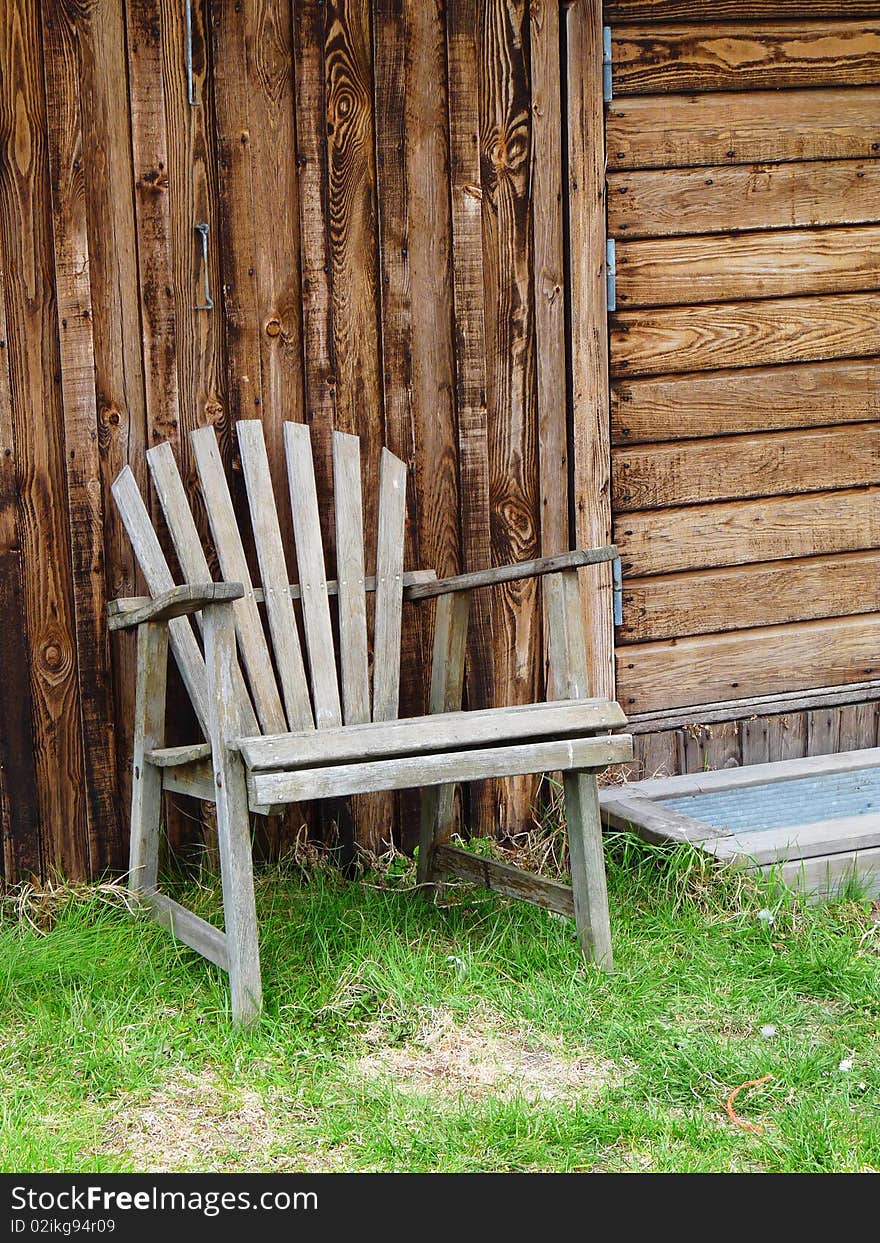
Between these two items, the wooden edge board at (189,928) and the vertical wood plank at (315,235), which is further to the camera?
the vertical wood plank at (315,235)

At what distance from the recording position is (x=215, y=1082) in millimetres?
2545

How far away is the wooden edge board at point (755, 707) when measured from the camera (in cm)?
396

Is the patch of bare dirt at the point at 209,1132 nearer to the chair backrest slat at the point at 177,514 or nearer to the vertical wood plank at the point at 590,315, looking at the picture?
the chair backrest slat at the point at 177,514

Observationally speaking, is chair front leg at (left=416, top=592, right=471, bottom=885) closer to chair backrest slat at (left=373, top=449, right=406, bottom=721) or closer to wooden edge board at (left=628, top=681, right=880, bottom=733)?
chair backrest slat at (left=373, top=449, right=406, bottom=721)

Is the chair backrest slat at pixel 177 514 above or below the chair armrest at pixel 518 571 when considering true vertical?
above

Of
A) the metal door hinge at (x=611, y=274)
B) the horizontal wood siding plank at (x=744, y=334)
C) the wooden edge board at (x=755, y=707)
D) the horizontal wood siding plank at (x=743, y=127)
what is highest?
the horizontal wood siding plank at (x=743, y=127)

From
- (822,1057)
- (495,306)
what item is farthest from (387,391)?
(822,1057)

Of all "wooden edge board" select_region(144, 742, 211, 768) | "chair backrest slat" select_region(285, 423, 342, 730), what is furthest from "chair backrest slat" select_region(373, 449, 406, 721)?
"wooden edge board" select_region(144, 742, 211, 768)

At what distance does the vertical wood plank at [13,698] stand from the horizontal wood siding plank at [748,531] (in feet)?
5.34

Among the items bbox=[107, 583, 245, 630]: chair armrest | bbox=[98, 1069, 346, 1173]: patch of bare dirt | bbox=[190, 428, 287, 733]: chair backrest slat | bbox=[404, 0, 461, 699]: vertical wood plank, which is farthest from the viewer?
bbox=[404, 0, 461, 699]: vertical wood plank

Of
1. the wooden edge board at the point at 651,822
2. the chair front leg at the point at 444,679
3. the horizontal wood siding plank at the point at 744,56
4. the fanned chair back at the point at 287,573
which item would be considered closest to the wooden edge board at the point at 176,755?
the fanned chair back at the point at 287,573

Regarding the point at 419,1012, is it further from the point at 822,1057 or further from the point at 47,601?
the point at 47,601

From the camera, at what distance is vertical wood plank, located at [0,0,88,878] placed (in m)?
3.15

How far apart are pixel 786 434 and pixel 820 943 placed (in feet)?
5.20
